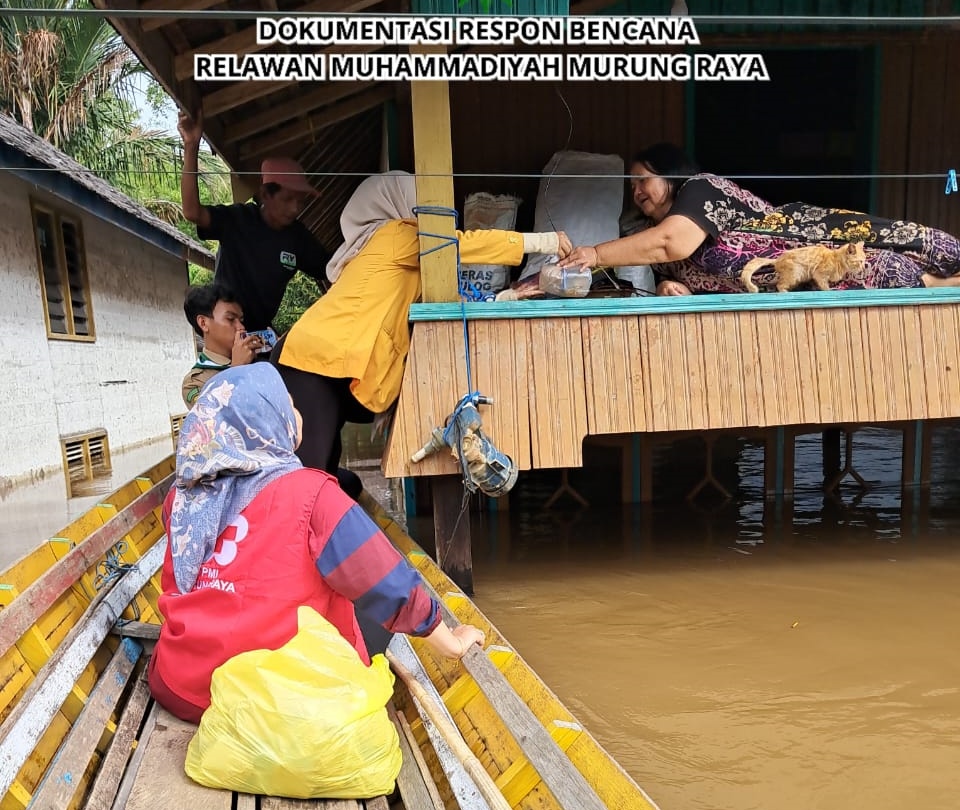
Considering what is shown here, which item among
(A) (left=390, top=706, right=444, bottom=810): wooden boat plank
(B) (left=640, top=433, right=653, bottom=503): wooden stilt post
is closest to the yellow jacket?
(A) (left=390, top=706, right=444, bottom=810): wooden boat plank

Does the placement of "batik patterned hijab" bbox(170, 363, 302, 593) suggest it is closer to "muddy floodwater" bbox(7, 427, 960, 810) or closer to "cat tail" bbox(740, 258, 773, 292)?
"muddy floodwater" bbox(7, 427, 960, 810)

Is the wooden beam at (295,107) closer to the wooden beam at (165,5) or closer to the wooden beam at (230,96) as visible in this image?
the wooden beam at (230,96)

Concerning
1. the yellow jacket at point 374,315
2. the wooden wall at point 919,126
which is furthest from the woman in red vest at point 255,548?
the wooden wall at point 919,126

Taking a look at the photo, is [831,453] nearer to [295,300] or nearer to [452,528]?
[452,528]

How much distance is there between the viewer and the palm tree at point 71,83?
15758 mm

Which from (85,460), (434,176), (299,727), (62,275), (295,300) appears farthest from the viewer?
(295,300)

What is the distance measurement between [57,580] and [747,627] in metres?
3.64

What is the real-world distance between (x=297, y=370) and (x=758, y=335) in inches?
106

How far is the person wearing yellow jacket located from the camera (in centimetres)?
414

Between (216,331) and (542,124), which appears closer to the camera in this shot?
(216,331)

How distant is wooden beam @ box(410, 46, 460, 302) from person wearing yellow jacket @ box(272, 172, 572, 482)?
15cm

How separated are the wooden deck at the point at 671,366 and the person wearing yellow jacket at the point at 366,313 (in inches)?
7.1

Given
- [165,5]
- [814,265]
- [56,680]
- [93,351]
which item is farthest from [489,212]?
[93,351]

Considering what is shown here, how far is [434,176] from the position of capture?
4.14 m
